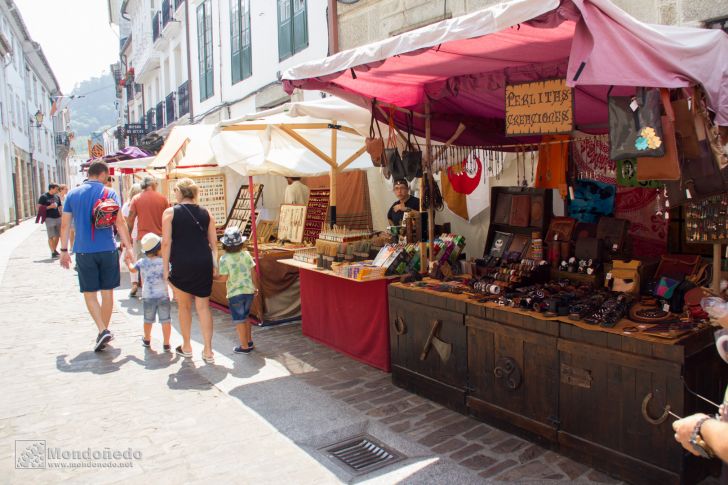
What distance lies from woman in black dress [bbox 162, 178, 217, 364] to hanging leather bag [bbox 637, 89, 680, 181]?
4.33 metres

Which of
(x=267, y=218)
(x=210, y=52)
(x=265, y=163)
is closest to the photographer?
(x=265, y=163)

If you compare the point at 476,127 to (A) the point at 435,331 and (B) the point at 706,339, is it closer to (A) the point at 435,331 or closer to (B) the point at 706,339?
(A) the point at 435,331

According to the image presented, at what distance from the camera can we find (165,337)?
677 centimetres

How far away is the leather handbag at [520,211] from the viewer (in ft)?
19.3

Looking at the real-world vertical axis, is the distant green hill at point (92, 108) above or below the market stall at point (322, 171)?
above

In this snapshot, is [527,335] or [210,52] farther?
[210,52]

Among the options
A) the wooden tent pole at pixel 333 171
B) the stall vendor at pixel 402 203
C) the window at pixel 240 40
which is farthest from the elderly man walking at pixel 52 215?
the stall vendor at pixel 402 203

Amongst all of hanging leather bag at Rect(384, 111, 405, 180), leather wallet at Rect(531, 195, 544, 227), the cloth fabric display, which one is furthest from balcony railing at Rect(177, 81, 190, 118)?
the cloth fabric display

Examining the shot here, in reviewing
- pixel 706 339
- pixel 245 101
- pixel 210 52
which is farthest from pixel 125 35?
pixel 706 339

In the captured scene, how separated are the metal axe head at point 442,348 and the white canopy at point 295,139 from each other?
2.49 meters

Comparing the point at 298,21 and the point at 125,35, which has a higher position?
the point at 125,35

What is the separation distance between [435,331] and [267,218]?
6680 mm

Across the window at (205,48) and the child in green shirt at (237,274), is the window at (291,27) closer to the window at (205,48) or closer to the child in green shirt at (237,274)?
the window at (205,48)

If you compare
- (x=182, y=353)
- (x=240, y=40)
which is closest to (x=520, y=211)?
(x=182, y=353)
